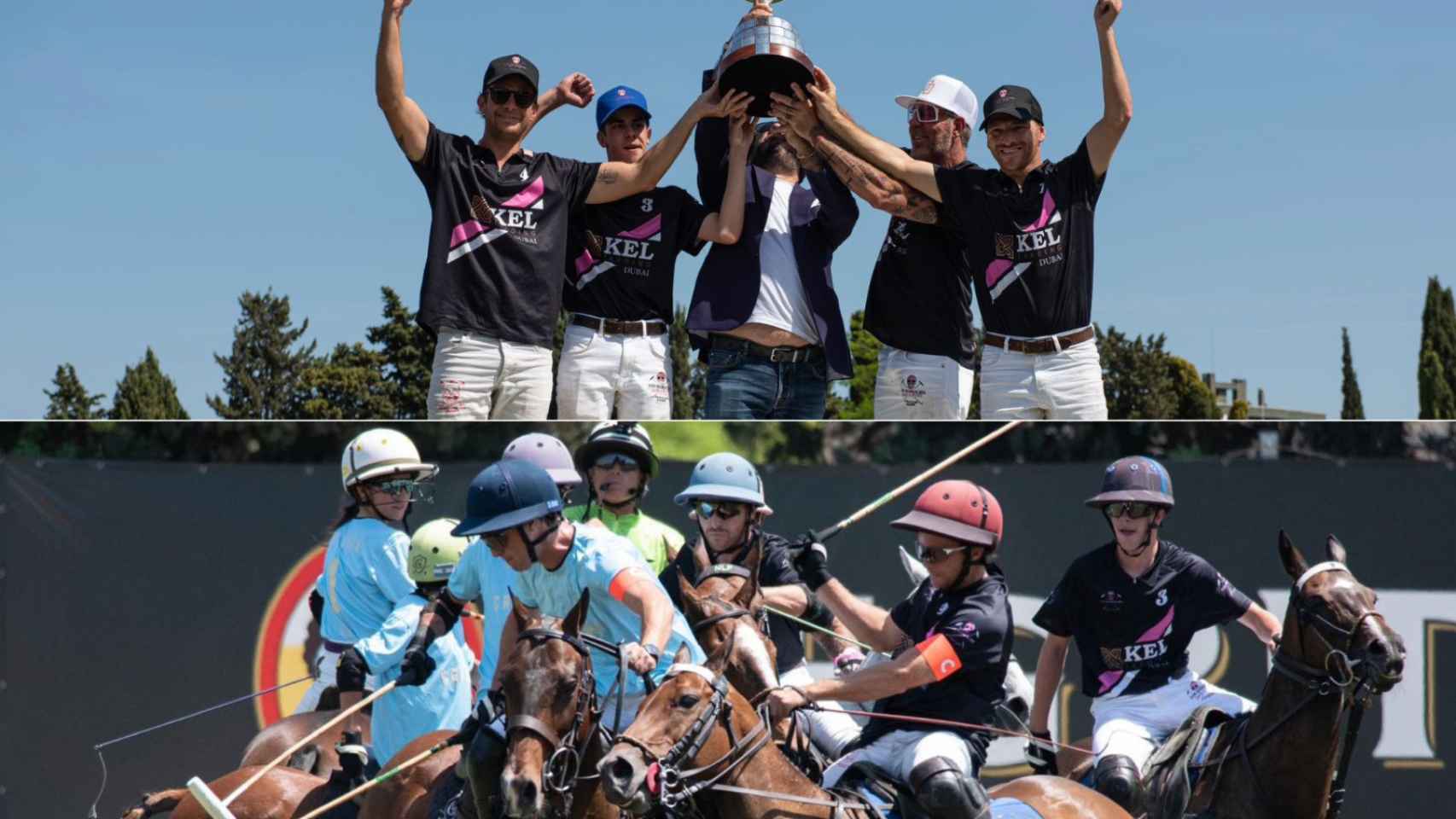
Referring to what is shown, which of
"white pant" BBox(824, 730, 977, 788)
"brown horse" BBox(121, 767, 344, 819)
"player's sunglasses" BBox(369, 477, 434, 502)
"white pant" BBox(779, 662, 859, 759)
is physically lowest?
"brown horse" BBox(121, 767, 344, 819)

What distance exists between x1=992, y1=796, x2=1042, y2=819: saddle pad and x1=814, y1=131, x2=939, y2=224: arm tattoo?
12.6ft

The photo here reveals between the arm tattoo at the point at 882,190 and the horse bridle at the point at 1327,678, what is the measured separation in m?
2.90

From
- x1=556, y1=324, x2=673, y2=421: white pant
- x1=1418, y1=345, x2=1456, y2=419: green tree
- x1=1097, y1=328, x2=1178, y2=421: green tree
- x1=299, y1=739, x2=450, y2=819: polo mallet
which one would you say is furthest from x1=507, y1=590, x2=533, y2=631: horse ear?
x1=1418, y1=345, x2=1456, y2=419: green tree

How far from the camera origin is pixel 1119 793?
7.70 meters

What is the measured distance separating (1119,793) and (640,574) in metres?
2.72

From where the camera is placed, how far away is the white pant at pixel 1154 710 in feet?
26.4

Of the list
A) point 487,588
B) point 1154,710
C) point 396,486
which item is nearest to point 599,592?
point 487,588

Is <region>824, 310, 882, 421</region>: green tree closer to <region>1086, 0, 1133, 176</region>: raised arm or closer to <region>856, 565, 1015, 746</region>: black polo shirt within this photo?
<region>1086, 0, 1133, 176</region>: raised arm

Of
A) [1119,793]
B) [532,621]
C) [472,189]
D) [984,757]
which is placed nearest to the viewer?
[532,621]

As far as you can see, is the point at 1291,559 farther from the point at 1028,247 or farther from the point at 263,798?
the point at 263,798

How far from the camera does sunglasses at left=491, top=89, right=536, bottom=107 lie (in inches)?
361

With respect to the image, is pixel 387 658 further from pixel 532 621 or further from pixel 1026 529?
pixel 1026 529

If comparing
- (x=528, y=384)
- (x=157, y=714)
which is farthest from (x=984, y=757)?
(x=157, y=714)

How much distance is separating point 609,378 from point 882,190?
73.5 inches
